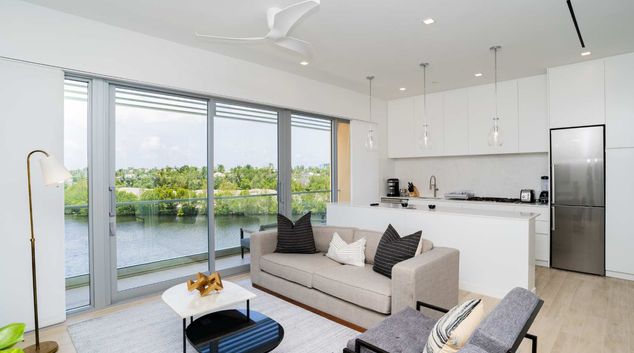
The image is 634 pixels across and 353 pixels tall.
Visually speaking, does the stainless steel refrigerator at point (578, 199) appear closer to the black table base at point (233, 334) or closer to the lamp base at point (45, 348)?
the black table base at point (233, 334)

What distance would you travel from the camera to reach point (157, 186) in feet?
12.5

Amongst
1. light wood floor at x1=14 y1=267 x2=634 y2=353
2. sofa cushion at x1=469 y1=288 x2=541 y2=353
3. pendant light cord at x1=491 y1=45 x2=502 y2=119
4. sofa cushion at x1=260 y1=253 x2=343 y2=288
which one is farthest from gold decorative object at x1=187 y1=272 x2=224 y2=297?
pendant light cord at x1=491 y1=45 x2=502 y2=119

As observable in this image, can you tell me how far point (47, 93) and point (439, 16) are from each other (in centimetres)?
368

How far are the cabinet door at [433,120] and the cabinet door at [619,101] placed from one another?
2307 millimetres

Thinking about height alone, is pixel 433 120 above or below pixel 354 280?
above

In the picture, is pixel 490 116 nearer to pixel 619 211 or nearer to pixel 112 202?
pixel 619 211

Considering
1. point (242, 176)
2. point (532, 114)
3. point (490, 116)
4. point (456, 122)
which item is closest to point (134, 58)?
point (242, 176)

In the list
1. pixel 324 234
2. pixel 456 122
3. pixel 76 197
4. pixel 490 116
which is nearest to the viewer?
pixel 76 197

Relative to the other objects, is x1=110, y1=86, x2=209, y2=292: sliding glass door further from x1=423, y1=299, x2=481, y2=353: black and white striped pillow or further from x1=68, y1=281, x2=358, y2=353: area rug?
x1=423, y1=299, x2=481, y2=353: black and white striped pillow

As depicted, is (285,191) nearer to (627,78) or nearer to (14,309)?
(14,309)

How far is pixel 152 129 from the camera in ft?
12.5

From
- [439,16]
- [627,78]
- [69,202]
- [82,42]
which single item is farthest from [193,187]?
[627,78]

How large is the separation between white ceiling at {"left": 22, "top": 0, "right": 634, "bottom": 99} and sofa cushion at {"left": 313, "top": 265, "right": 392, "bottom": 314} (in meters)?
2.42

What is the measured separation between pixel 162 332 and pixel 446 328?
2422 millimetres
